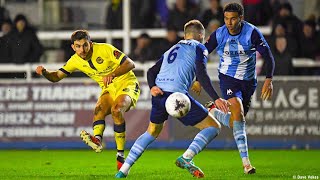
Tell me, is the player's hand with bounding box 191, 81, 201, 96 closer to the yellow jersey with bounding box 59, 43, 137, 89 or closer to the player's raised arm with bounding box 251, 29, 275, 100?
the player's raised arm with bounding box 251, 29, 275, 100

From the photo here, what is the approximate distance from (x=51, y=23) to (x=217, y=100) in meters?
9.84

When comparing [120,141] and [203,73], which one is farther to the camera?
[120,141]

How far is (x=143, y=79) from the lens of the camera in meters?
16.3

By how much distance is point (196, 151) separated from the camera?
33.2 feet

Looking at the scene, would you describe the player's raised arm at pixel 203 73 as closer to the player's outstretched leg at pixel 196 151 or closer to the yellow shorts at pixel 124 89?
the player's outstretched leg at pixel 196 151

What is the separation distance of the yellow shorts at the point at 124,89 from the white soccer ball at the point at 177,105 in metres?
1.91

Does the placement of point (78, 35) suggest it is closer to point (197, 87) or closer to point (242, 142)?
point (197, 87)

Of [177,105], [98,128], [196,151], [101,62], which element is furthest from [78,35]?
[196,151]

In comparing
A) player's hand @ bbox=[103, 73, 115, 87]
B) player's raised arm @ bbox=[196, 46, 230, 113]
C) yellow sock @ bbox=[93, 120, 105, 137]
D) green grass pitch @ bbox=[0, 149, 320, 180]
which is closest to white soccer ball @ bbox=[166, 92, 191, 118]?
player's raised arm @ bbox=[196, 46, 230, 113]

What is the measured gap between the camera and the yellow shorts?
11.8 meters

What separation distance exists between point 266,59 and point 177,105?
1.78 m

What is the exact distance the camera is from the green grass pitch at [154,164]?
11070mm

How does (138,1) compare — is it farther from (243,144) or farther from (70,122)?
(243,144)

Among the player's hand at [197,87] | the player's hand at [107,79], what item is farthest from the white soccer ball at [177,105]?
the player's hand at [107,79]
